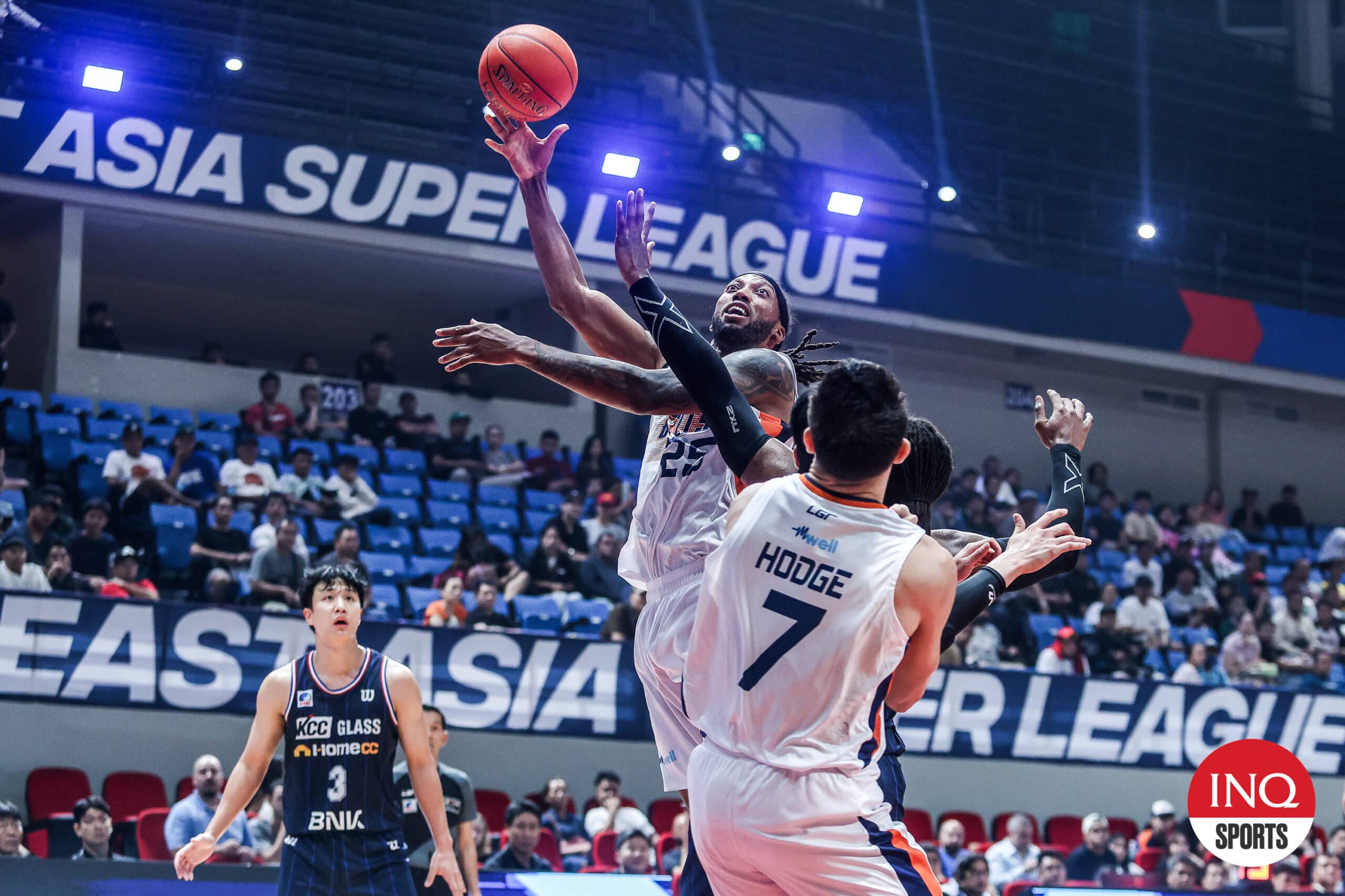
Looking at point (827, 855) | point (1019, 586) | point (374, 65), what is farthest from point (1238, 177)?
point (827, 855)

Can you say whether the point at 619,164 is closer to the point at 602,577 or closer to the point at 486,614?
the point at 602,577

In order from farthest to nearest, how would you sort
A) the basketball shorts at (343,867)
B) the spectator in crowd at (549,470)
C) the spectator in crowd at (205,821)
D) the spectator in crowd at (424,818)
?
1. the spectator in crowd at (549,470)
2. the spectator in crowd at (205,821)
3. the spectator in crowd at (424,818)
4. the basketball shorts at (343,867)

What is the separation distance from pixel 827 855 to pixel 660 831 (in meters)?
9.40

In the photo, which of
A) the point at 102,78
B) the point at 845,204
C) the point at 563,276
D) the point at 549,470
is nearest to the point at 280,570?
the point at 549,470

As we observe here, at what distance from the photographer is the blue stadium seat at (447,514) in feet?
46.8

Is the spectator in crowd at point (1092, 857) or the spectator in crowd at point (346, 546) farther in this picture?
the spectator in crowd at point (1092, 857)

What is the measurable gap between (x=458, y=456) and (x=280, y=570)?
418 cm

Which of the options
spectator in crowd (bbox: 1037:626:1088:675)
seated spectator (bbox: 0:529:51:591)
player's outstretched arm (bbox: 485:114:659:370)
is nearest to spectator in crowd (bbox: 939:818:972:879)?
spectator in crowd (bbox: 1037:626:1088:675)

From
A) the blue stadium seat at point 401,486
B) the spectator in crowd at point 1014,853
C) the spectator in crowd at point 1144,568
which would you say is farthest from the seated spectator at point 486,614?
the spectator in crowd at point 1144,568

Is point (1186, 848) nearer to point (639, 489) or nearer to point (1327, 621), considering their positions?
point (1327, 621)

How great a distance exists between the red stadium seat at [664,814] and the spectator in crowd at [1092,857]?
3.19m

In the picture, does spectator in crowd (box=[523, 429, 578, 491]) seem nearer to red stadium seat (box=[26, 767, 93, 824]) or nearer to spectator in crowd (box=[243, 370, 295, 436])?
spectator in crowd (box=[243, 370, 295, 436])

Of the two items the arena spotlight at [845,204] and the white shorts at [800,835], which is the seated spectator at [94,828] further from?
the arena spotlight at [845,204]

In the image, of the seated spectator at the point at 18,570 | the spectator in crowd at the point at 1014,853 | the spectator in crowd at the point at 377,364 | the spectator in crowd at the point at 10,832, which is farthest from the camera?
the spectator in crowd at the point at 377,364
